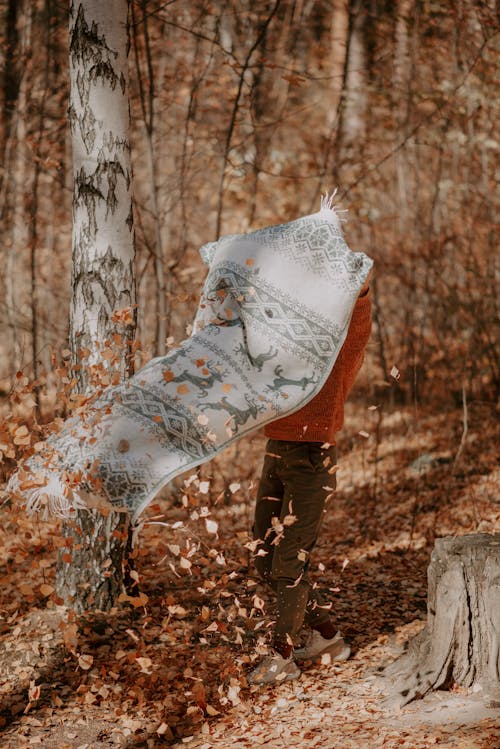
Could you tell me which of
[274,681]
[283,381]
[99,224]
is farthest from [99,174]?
[274,681]

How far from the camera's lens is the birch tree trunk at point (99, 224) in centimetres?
388

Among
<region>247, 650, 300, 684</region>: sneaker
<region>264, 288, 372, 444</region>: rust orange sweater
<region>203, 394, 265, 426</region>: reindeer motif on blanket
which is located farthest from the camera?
<region>247, 650, 300, 684</region>: sneaker

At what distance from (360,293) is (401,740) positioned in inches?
76.6

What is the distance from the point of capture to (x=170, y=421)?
3.01 metres

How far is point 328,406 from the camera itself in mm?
3418

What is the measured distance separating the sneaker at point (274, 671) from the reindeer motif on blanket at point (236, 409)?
135 centimetres

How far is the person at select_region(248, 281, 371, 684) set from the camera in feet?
11.2

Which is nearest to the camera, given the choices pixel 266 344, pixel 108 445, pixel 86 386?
pixel 108 445

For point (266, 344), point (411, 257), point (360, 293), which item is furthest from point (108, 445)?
point (411, 257)

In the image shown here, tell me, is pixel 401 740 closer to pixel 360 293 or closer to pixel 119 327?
pixel 360 293

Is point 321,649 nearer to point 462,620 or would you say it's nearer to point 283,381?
point 462,620

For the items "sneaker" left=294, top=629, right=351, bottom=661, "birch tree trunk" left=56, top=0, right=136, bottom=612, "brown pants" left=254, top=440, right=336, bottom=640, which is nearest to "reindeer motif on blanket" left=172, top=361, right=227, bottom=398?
"brown pants" left=254, top=440, right=336, bottom=640

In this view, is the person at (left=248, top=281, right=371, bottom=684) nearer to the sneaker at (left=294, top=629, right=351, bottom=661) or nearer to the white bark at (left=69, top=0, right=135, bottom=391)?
the sneaker at (left=294, top=629, right=351, bottom=661)

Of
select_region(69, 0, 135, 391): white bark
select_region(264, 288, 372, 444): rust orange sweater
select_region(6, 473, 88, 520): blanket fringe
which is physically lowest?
select_region(6, 473, 88, 520): blanket fringe
